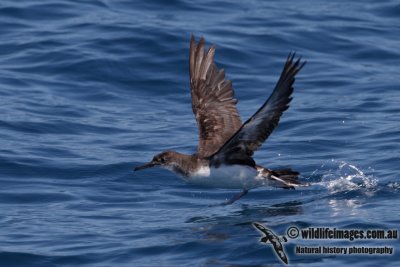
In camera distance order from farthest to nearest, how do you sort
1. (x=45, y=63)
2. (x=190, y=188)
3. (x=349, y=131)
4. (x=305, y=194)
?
1. (x=45, y=63)
2. (x=349, y=131)
3. (x=190, y=188)
4. (x=305, y=194)

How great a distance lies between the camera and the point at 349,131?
1356 centimetres

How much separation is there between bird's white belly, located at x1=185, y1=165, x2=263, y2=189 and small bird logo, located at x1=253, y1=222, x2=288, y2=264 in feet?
3.04

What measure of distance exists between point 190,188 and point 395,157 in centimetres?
271

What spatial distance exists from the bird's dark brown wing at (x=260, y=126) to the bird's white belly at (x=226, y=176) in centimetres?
7

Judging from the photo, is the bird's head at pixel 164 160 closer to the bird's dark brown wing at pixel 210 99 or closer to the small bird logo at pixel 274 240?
the bird's dark brown wing at pixel 210 99

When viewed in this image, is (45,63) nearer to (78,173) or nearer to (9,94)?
(9,94)

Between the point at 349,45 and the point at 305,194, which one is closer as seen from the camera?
the point at 305,194

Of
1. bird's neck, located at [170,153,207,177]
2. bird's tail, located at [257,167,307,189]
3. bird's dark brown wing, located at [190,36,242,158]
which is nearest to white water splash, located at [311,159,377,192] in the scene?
bird's tail, located at [257,167,307,189]

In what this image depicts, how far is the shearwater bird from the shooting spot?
951 centimetres

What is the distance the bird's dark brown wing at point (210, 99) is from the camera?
11.4m

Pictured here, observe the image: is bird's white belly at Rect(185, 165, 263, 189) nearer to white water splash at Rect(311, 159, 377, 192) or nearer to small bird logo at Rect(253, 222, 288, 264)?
small bird logo at Rect(253, 222, 288, 264)

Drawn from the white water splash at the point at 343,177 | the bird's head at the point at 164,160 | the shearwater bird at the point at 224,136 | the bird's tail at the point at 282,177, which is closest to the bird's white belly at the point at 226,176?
the shearwater bird at the point at 224,136

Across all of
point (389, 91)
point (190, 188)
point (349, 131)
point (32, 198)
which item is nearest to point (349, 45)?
point (389, 91)

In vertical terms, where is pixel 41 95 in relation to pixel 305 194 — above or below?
above
